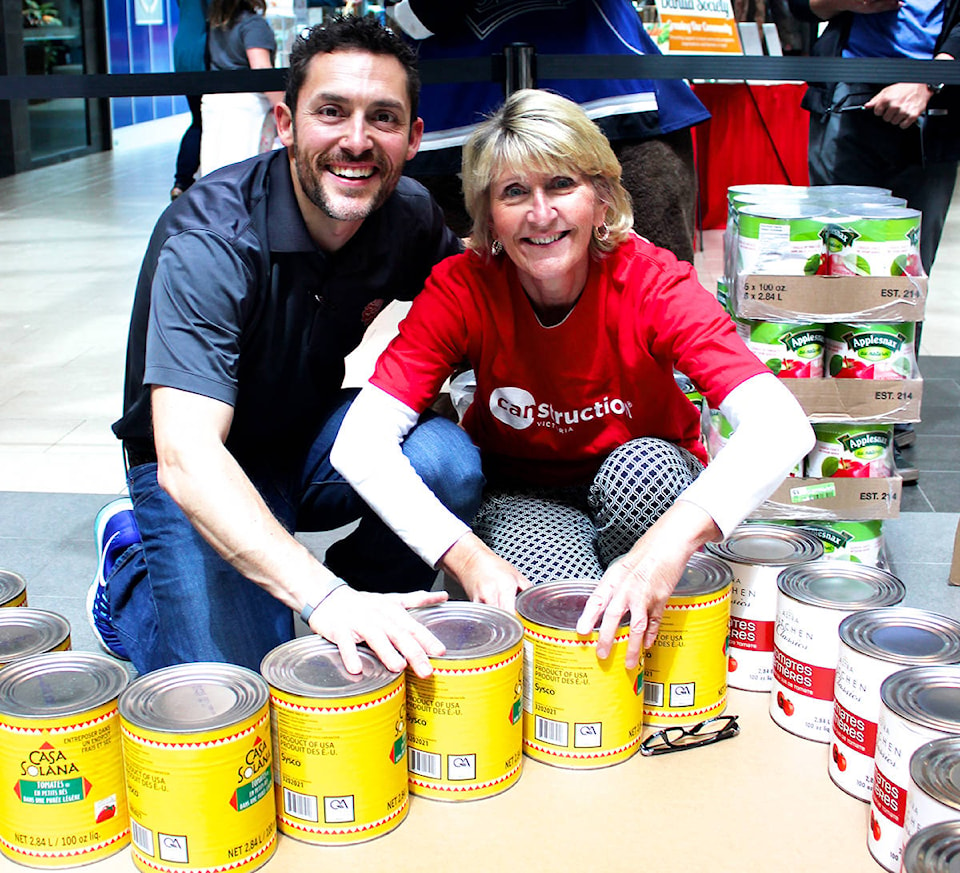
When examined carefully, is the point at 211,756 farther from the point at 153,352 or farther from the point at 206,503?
the point at 153,352

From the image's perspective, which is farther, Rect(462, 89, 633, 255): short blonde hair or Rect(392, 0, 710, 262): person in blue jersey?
Rect(392, 0, 710, 262): person in blue jersey

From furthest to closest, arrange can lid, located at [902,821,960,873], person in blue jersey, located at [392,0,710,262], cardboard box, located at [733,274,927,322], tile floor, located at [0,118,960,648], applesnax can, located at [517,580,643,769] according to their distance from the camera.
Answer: tile floor, located at [0,118,960,648], person in blue jersey, located at [392,0,710,262], cardboard box, located at [733,274,927,322], applesnax can, located at [517,580,643,769], can lid, located at [902,821,960,873]

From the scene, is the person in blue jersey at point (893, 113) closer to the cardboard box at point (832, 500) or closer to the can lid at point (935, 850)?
the cardboard box at point (832, 500)

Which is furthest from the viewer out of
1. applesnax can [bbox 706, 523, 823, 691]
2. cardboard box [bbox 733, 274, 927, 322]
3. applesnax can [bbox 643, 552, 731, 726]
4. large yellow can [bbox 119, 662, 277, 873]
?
cardboard box [bbox 733, 274, 927, 322]

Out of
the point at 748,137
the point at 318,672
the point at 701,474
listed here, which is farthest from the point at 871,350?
the point at 748,137

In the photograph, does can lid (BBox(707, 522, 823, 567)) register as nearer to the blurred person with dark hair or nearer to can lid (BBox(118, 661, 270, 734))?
can lid (BBox(118, 661, 270, 734))

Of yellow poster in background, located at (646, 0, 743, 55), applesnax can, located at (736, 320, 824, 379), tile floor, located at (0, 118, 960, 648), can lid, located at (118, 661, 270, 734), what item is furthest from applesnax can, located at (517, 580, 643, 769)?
yellow poster in background, located at (646, 0, 743, 55)

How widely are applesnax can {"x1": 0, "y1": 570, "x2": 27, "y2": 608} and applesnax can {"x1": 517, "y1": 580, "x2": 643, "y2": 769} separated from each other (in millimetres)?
754

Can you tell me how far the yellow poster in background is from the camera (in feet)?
17.2

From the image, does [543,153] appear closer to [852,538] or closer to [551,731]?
[551,731]

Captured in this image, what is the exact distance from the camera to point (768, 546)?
6.02ft

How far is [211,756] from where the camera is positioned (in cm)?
123

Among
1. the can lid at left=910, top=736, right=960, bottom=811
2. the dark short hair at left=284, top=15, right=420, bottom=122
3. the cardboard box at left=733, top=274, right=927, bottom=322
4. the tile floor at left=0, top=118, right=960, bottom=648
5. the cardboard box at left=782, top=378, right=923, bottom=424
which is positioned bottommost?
the tile floor at left=0, top=118, right=960, bottom=648

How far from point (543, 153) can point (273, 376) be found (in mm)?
554
